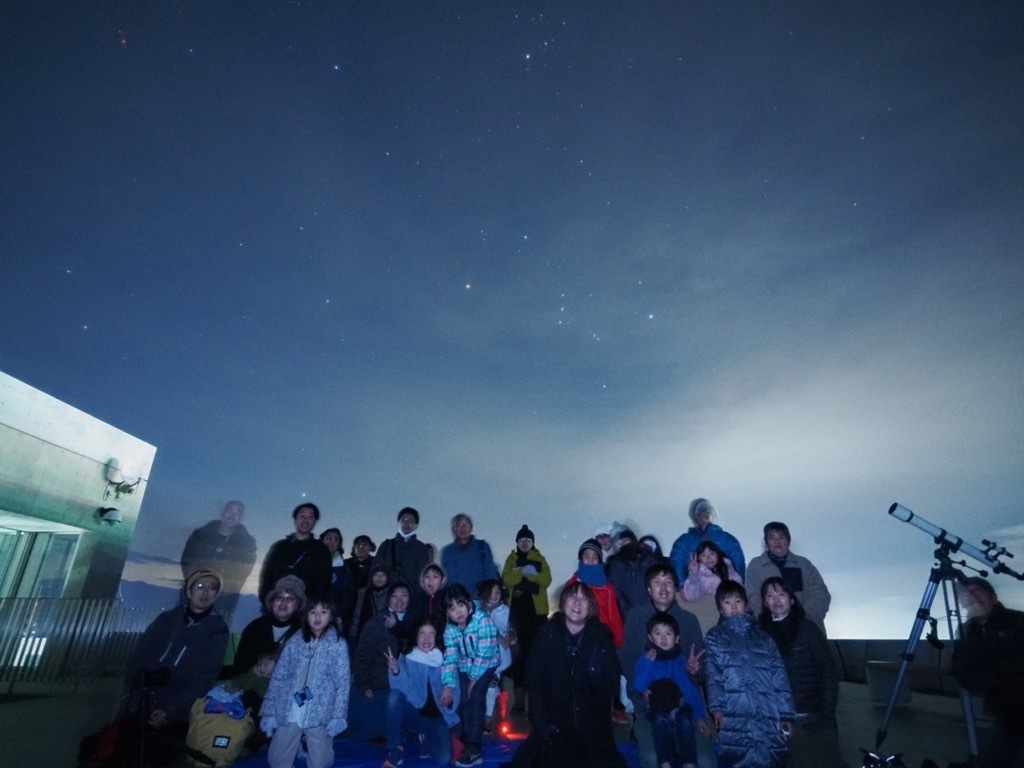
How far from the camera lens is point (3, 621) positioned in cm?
1006

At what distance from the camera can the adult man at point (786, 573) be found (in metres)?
6.30

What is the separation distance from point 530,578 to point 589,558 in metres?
1.12

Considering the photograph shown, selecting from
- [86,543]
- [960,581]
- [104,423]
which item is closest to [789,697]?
[960,581]

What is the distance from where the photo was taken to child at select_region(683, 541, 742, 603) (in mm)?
6672

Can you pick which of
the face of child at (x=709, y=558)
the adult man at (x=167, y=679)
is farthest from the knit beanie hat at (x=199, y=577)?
the face of child at (x=709, y=558)

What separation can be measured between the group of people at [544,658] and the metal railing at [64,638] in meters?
6.66

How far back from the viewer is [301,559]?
7.71m

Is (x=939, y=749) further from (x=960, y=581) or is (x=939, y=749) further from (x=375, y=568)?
(x=375, y=568)

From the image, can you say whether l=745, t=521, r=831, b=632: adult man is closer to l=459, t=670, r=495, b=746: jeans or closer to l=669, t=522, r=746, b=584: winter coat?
l=669, t=522, r=746, b=584: winter coat

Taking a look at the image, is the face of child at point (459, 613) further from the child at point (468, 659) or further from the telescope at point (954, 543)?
the telescope at point (954, 543)

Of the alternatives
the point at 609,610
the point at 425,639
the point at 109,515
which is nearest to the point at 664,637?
the point at 609,610

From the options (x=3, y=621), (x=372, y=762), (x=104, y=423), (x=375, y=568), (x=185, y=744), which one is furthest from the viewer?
(x=104, y=423)

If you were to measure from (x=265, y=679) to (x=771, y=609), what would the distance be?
19.4 feet

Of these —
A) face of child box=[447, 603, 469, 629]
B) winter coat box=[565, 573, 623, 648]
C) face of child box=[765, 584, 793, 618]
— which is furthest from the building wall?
face of child box=[765, 584, 793, 618]
